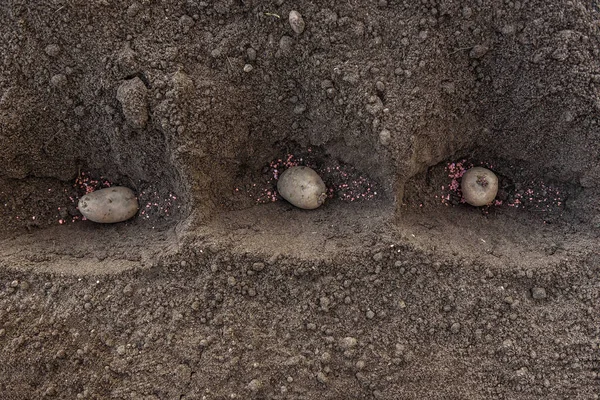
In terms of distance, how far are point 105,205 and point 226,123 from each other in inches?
30.4

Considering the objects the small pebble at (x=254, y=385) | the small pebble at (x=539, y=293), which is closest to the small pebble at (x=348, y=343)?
the small pebble at (x=254, y=385)

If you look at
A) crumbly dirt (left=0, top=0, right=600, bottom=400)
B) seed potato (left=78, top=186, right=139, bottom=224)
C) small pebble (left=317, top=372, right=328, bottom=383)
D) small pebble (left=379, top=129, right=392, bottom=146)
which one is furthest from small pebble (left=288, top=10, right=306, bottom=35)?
small pebble (left=317, top=372, right=328, bottom=383)

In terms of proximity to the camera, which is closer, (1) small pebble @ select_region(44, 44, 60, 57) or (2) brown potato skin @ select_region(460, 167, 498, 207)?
(1) small pebble @ select_region(44, 44, 60, 57)

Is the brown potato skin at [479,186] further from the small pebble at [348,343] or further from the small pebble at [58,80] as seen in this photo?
the small pebble at [58,80]

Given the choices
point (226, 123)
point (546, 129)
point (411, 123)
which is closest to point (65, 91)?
point (226, 123)

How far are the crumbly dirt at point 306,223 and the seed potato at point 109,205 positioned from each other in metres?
0.16

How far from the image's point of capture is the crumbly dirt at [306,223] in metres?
2.10

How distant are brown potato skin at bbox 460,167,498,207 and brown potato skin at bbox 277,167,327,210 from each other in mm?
746

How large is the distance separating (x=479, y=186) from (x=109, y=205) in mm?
1916

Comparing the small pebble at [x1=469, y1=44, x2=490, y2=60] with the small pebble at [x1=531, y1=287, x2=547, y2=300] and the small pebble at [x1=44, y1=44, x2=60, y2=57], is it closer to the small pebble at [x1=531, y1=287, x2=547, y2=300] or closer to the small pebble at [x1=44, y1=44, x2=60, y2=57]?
the small pebble at [x1=531, y1=287, x2=547, y2=300]

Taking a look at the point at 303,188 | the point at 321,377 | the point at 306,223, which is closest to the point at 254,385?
the point at 321,377

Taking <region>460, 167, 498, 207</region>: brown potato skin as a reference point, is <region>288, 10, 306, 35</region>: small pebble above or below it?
above

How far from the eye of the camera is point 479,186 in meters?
2.38

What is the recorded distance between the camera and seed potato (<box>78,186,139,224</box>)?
238 centimetres
